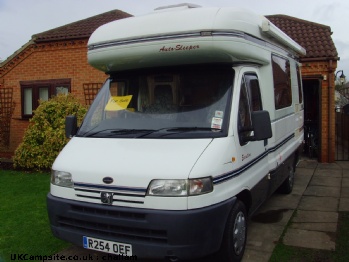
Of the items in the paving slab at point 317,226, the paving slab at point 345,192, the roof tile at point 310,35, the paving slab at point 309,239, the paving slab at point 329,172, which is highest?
the roof tile at point 310,35

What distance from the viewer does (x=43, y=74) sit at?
11805 mm

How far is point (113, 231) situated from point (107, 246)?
16cm

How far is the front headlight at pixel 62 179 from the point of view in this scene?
12.5ft

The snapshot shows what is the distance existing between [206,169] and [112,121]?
147 centimetres

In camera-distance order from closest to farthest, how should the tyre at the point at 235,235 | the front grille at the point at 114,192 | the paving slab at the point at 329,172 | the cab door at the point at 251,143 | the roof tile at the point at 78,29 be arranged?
the front grille at the point at 114,192 < the tyre at the point at 235,235 < the cab door at the point at 251,143 < the paving slab at the point at 329,172 < the roof tile at the point at 78,29

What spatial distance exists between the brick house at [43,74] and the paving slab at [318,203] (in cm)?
685

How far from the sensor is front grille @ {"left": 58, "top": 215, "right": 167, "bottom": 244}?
11.1ft

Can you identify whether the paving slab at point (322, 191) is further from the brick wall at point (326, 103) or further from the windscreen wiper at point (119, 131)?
the windscreen wiper at point (119, 131)

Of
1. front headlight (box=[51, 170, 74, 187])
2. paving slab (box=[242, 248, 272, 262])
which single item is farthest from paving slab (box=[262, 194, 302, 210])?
front headlight (box=[51, 170, 74, 187])

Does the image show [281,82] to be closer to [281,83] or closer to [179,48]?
[281,83]

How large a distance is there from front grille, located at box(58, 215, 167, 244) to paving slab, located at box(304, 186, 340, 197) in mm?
4669

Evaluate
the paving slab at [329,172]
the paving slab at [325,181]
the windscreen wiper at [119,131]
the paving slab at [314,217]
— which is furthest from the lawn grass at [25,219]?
the paving slab at [329,172]

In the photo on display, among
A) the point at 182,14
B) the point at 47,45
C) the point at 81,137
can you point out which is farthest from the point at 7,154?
the point at 182,14

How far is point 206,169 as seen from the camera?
3422mm
